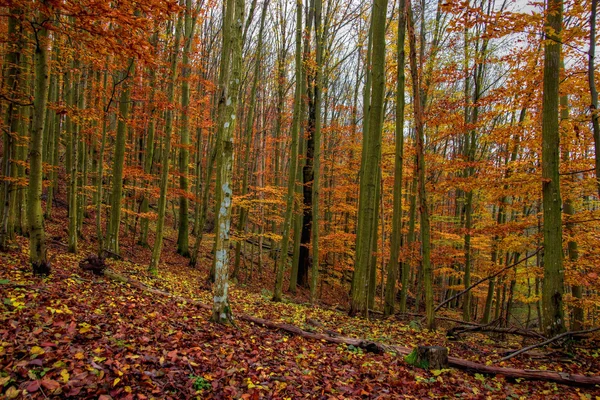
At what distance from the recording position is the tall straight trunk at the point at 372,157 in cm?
802

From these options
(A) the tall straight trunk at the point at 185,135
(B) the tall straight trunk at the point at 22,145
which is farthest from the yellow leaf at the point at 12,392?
(A) the tall straight trunk at the point at 185,135

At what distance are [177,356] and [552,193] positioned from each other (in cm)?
697

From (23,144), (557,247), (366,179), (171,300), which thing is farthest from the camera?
(366,179)

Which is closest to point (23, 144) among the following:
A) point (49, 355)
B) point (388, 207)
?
point (49, 355)

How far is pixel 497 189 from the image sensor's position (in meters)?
8.82

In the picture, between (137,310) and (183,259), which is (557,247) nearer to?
(137,310)

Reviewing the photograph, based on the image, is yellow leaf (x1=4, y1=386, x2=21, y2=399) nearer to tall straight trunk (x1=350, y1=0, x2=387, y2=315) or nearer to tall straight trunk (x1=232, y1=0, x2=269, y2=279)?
tall straight trunk (x1=350, y1=0, x2=387, y2=315)

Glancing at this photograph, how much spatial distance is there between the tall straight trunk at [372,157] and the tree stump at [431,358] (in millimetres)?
3361

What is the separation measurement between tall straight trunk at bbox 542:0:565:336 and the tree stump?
2.61 meters

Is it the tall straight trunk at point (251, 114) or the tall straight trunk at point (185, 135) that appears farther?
the tall straight trunk at point (185, 135)

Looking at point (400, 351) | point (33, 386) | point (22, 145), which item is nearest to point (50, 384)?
point (33, 386)

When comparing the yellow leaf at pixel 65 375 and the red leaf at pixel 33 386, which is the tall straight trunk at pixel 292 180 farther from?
the red leaf at pixel 33 386

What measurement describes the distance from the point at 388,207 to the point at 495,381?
43.3ft

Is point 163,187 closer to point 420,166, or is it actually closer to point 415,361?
point 420,166
